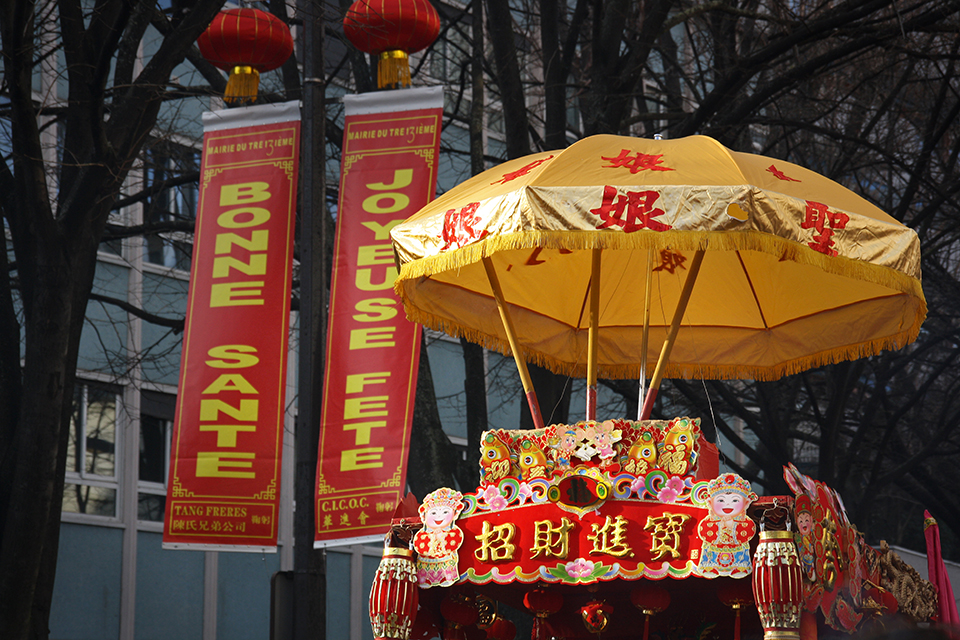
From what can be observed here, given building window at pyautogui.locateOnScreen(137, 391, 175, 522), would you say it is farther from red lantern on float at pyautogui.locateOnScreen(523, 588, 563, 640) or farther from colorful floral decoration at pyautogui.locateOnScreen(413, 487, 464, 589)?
colorful floral decoration at pyautogui.locateOnScreen(413, 487, 464, 589)

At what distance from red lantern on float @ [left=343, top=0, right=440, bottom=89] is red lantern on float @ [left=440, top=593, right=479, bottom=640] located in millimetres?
4680

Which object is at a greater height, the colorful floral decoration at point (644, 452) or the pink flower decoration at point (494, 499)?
the colorful floral decoration at point (644, 452)

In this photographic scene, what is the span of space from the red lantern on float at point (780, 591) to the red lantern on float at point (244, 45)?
20.9 ft

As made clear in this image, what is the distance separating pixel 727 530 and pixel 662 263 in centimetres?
261

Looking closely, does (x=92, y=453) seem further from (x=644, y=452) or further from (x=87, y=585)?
(x=644, y=452)

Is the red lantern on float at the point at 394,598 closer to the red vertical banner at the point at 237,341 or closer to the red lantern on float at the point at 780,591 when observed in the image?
the red lantern on float at the point at 780,591

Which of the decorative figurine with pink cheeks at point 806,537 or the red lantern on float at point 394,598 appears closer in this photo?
the decorative figurine with pink cheeks at point 806,537

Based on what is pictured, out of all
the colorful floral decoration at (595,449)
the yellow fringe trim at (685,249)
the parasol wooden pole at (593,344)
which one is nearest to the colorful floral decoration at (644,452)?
the colorful floral decoration at (595,449)

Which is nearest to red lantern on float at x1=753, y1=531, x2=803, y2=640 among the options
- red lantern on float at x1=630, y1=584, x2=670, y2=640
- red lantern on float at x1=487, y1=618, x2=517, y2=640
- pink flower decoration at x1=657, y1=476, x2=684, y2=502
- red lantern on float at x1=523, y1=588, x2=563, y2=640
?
pink flower decoration at x1=657, y1=476, x2=684, y2=502

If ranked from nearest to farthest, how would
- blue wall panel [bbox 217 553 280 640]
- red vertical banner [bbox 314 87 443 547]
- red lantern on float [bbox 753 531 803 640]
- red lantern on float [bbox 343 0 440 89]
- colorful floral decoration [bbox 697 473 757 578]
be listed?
1. red lantern on float [bbox 753 531 803 640]
2. colorful floral decoration [bbox 697 473 757 578]
3. red vertical banner [bbox 314 87 443 547]
4. red lantern on float [bbox 343 0 440 89]
5. blue wall panel [bbox 217 553 280 640]

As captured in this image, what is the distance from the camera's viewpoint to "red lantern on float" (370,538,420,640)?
18.8 feet

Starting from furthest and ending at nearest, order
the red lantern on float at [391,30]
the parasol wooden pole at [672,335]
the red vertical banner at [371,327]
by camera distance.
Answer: the red lantern on float at [391,30] → the red vertical banner at [371,327] → the parasol wooden pole at [672,335]

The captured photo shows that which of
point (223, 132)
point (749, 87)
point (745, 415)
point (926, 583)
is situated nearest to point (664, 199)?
point (926, 583)

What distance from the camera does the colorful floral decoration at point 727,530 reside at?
5.27 m
